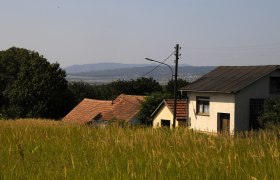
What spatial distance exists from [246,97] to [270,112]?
3.97 m

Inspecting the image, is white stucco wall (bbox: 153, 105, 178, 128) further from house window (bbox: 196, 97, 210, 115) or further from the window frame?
the window frame

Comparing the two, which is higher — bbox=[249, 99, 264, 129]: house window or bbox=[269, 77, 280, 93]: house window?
bbox=[269, 77, 280, 93]: house window

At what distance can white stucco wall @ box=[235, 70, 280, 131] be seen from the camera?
4022 cm

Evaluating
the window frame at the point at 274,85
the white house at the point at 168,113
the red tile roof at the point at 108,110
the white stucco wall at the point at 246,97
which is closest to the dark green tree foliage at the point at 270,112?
the white stucco wall at the point at 246,97

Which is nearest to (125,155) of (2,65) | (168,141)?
(168,141)

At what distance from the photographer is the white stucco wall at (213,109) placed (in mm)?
40594

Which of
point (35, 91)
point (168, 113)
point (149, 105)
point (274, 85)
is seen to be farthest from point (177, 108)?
point (35, 91)

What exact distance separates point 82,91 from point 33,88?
117 ft

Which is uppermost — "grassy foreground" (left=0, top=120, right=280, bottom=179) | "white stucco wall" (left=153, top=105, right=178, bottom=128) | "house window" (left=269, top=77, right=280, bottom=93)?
"house window" (left=269, top=77, right=280, bottom=93)

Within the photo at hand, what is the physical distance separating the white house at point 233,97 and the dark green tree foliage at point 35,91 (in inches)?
1102

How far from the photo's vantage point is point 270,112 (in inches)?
1460

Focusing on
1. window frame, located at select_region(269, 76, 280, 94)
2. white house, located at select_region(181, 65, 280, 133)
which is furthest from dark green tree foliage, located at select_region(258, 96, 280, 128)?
window frame, located at select_region(269, 76, 280, 94)

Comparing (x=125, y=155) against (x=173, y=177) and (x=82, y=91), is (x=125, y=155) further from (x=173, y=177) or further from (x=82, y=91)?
(x=82, y=91)

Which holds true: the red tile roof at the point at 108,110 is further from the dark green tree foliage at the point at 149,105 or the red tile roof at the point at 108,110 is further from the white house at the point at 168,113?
the white house at the point at 168,113
